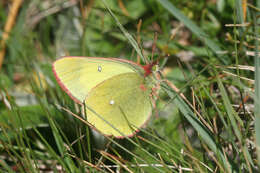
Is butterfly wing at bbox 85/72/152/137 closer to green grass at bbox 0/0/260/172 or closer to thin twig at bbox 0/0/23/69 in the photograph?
green grass at bbox 0/0/260/172

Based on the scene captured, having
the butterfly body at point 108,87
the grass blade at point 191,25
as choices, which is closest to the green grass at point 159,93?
the grass blade at point 191,25

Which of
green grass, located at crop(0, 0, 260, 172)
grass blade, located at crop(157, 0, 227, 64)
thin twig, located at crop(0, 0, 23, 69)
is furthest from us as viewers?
thin twig, located at crop(0, 0, 23, 69)

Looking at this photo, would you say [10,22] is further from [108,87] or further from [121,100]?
[121,100]

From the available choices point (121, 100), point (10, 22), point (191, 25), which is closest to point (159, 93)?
point (121, 100)

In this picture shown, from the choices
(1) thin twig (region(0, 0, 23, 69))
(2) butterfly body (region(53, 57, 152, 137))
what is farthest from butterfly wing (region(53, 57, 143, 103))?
(1) thin twig (region(0, 0, 23, 69))

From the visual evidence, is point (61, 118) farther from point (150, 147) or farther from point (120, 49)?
point (120, 49)

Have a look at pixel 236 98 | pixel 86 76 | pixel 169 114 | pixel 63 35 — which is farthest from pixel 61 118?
pixel 63 35

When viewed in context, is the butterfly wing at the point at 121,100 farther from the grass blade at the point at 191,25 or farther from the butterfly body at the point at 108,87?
the grass blade at the point at 191,25

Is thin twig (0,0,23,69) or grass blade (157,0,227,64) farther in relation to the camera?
thin twig (0,0,23,69)

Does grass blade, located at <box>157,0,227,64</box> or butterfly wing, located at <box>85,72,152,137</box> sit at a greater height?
grass blade, located at <box>157,0,227,64</box>
